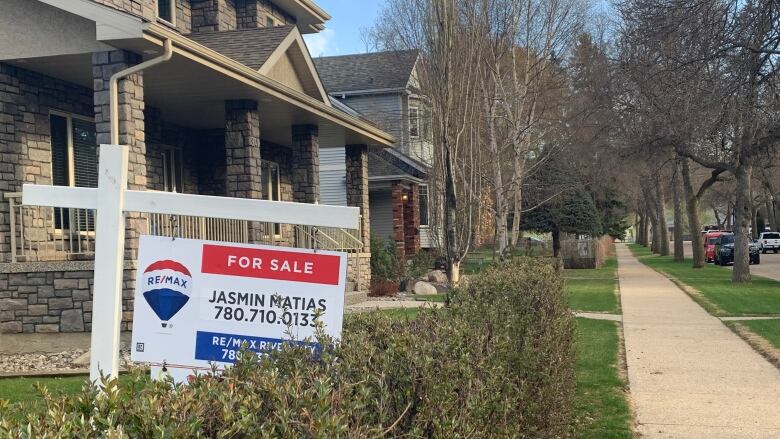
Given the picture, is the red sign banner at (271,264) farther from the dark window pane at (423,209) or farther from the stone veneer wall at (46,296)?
the dark window pane at (423,209)

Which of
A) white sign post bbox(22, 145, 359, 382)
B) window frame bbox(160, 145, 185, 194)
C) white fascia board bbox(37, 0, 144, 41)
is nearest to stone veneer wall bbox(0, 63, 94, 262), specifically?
white fascia board bbox(37, 0, 144, 41)

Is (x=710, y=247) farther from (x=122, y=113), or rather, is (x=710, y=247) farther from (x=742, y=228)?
(x=122, y=113)

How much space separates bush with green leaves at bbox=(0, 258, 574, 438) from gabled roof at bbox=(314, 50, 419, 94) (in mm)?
25652

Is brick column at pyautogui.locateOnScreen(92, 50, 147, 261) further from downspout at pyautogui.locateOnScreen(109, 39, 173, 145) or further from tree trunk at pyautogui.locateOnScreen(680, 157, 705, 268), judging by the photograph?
tree trunk at pyautogui.locateOnScreen(680, 157, 705, 268)

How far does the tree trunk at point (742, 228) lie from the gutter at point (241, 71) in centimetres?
1293

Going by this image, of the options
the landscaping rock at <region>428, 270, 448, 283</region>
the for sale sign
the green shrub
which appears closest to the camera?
the for sale sign

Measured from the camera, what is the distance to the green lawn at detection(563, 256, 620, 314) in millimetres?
15603

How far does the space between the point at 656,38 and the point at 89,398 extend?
49.8 ft

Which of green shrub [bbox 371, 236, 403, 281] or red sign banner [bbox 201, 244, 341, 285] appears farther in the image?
green shrub [bbox 371, 236, 403, 281]

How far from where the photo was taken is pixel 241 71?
36.4 feet

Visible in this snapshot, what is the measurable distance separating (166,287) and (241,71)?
812 centimetres

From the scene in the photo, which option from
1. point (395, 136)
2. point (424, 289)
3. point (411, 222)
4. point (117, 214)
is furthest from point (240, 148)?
point (395, 136)

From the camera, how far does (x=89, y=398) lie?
2166mm

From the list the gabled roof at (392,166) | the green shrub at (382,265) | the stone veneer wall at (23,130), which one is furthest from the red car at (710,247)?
the stone veneer wall at (23,130)
